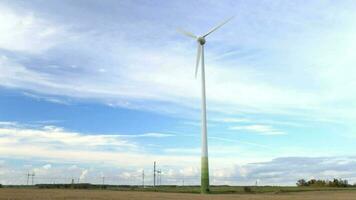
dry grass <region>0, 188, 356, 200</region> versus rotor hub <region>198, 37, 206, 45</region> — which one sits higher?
rotor hub <region>198, 37, 206, 45</region>

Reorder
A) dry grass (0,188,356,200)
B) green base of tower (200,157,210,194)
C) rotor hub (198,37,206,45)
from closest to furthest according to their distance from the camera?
1. dry grass (0,188,356,200)
2. green base of tower (200,157,210,194)
3. rotor hub (198,37,206,45)

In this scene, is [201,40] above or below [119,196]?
above

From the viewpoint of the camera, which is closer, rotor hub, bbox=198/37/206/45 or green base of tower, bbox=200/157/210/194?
green base of tower, bbox=200/157/210/194

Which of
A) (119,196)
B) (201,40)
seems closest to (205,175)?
(201,40)

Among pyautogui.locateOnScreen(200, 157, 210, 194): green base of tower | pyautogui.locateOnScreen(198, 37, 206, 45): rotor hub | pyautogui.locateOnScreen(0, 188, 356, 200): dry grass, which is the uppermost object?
pyautogui.locateOnScreen(198, 37, 206, 45): rotor hub

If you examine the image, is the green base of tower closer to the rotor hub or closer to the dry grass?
the dry grass

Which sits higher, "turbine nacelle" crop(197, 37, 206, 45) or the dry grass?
"turbine nacelle" crop(197, 37, 206, 45)

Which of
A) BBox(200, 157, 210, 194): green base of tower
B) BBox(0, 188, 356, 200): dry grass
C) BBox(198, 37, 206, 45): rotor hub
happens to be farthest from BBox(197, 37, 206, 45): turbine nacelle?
BBox(0, 188, 356, 200): dry grass

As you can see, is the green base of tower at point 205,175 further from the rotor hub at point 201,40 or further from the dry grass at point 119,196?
the rotor hub at point 201,40

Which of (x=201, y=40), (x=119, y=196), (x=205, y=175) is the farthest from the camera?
(x=201, y=40)

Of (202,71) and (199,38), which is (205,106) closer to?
(202,71)

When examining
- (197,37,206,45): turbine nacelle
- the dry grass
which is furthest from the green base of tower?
(197,37,206,45): turbine nacelle

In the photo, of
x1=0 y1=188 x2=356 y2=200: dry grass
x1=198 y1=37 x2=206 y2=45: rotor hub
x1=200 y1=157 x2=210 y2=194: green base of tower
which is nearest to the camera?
x1=0 y1=188 x2=356 y2=200: dry grass

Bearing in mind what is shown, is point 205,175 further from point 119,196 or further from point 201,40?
point 119,196
